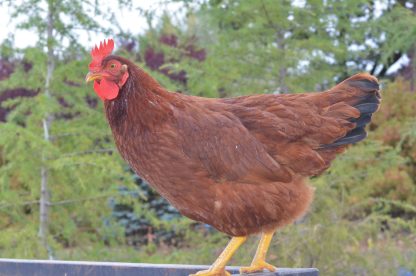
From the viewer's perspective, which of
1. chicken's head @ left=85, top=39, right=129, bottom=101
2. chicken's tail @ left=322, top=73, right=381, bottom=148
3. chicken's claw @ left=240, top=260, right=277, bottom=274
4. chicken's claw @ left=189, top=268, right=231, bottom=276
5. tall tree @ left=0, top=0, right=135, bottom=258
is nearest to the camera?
chicken's head @ left=85, top=39, right=129, bottom=101

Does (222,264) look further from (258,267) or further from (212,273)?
(258,267)

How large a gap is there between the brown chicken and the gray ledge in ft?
0.71

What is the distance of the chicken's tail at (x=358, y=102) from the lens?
3448 millimetres

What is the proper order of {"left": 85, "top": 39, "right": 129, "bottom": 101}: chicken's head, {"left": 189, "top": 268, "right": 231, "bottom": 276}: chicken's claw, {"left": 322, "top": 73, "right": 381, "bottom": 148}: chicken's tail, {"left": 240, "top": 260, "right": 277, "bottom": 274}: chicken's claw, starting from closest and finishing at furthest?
{"left": 85, "top": 39, "right": 129, "bottom": 101}: chicken's head → {"left": 189, "top": 268, "right": 231, "bottom": 276}: chicken's claw → {"left": 240, "top": 260, "right": 277, "bottom": 274}: chicken's claw → {"left": 322, "top": 73, "right": 381, "bottom": 148}: chicken's tail

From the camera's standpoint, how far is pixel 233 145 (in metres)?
3.21

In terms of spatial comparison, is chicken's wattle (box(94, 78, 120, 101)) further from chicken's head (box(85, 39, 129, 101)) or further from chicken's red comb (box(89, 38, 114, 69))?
chicken's red comb (box(89, 38, 114, 69))

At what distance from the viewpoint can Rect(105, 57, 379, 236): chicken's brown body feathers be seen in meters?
3.08

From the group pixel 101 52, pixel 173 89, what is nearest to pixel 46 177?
pixel 173 89

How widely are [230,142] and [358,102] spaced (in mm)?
692

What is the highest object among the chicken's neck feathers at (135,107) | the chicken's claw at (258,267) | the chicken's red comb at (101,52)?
the chicken's red comb at (101,52)

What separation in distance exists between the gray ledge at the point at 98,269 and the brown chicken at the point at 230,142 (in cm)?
22

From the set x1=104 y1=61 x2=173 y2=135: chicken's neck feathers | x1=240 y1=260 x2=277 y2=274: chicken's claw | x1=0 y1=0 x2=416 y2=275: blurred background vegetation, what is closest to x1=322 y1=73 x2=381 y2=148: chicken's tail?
x1=240 y1=260 x2=277 y2=274: chicken's claw

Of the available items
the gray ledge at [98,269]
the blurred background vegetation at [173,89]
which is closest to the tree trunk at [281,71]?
the blurred background vegetation at [173,89]

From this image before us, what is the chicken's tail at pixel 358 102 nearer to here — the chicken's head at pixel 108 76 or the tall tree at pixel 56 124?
the chicken's head at pixel 108 76
